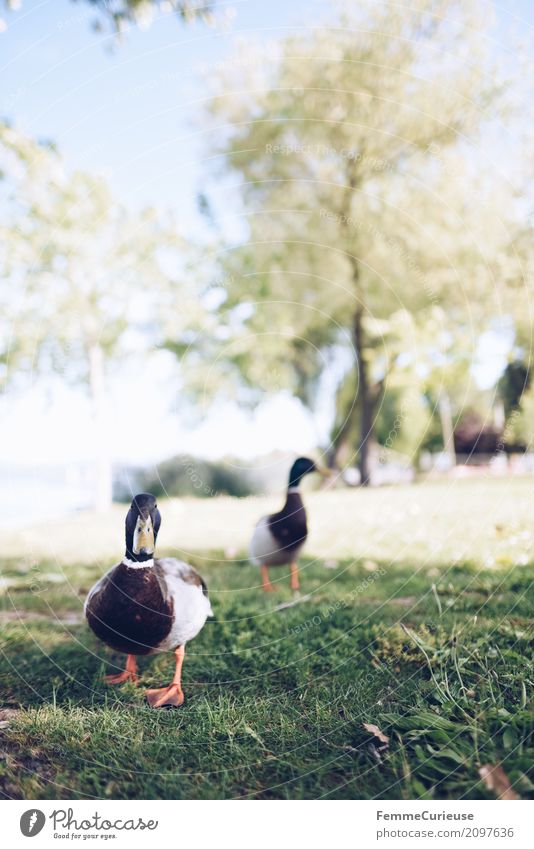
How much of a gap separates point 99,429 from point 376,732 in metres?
9.58

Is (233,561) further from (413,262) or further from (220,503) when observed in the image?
(413,262)

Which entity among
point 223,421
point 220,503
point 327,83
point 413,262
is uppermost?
point 327,83

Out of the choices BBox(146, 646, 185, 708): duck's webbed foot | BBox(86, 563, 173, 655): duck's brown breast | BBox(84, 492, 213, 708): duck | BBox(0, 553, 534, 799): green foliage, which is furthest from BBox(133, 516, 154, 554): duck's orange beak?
BBox(0, 553, 534, 799): green foliage

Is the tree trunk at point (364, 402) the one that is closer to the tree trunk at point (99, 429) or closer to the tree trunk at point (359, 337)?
the tree trunk at point (359, 337)

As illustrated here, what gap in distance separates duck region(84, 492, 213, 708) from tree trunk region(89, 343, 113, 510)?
27.7 ft

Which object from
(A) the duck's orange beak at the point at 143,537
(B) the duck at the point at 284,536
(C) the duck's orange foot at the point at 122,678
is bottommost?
(C) the duck's orange foot at the point at 122,678

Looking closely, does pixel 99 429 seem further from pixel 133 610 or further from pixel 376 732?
pixel 376 732

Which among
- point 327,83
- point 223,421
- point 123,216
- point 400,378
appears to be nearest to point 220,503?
point 223,421

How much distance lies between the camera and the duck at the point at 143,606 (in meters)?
2.64

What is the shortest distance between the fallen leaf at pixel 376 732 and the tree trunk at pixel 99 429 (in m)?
9.24

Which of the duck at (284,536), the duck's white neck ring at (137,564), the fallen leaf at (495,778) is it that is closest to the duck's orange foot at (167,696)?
the duck's white neck ring at (137,564)

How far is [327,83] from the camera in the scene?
35.1 feet
